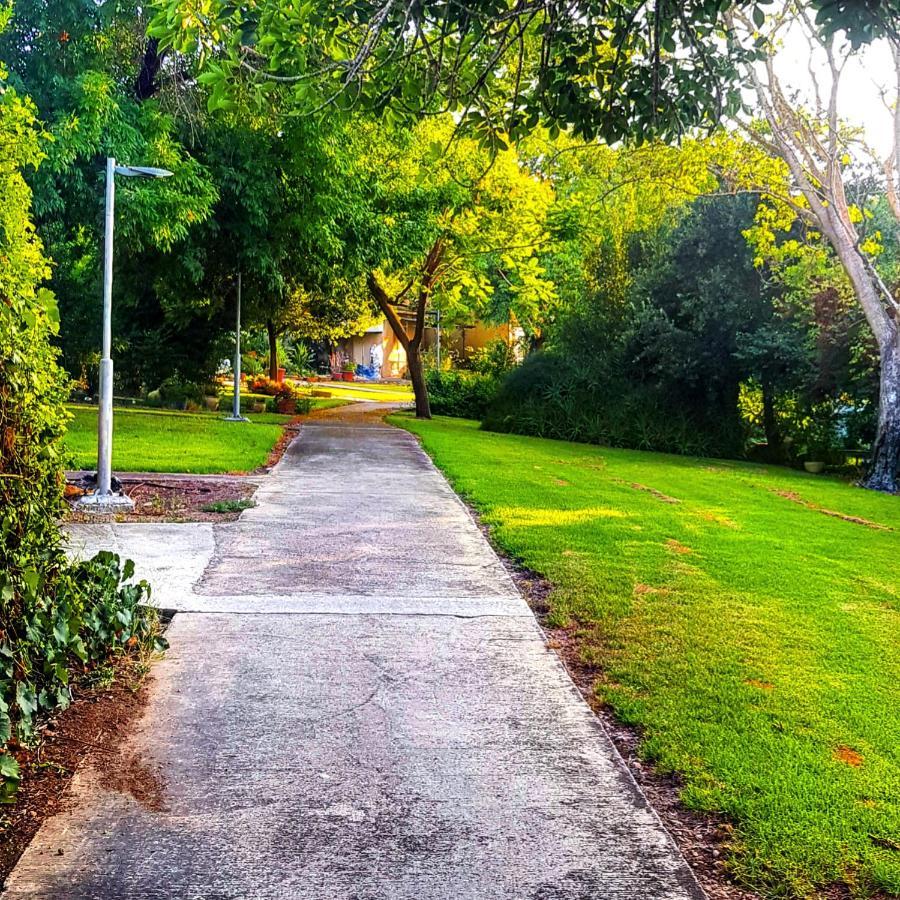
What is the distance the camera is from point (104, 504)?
9367mm

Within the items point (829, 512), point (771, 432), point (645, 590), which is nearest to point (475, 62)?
point (645, 590)

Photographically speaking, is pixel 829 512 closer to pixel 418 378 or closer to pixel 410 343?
pixel 418 378

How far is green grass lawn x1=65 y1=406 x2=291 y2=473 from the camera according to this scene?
1300 cm

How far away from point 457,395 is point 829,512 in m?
21.5

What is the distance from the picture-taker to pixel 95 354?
28.9 m

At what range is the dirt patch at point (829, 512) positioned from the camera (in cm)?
1160

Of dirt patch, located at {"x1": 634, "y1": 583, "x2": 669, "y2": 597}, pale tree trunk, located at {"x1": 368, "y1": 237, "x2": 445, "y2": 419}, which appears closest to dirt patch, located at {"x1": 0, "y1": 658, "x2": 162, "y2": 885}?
dirt patch, located at {"x1": 634, "y1": 583, "x2": 669, "y2": 597}

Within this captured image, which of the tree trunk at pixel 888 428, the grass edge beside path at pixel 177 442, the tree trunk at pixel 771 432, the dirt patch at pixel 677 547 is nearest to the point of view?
the dirt patch at pixel 677 547

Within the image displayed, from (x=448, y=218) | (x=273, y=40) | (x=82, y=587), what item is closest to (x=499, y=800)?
(x=82, y=587)

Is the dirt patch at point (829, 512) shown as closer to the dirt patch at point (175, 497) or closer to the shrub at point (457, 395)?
the dirt patch at point (175, 497)

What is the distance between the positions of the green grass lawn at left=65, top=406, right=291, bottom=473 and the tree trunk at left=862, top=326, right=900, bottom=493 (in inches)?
444

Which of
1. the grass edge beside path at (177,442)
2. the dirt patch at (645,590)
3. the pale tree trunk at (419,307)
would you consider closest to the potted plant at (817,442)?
the pale tree trunk at (419,307)

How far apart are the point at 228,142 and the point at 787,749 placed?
48.1ft

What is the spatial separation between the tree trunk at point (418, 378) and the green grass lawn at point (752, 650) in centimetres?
1628
